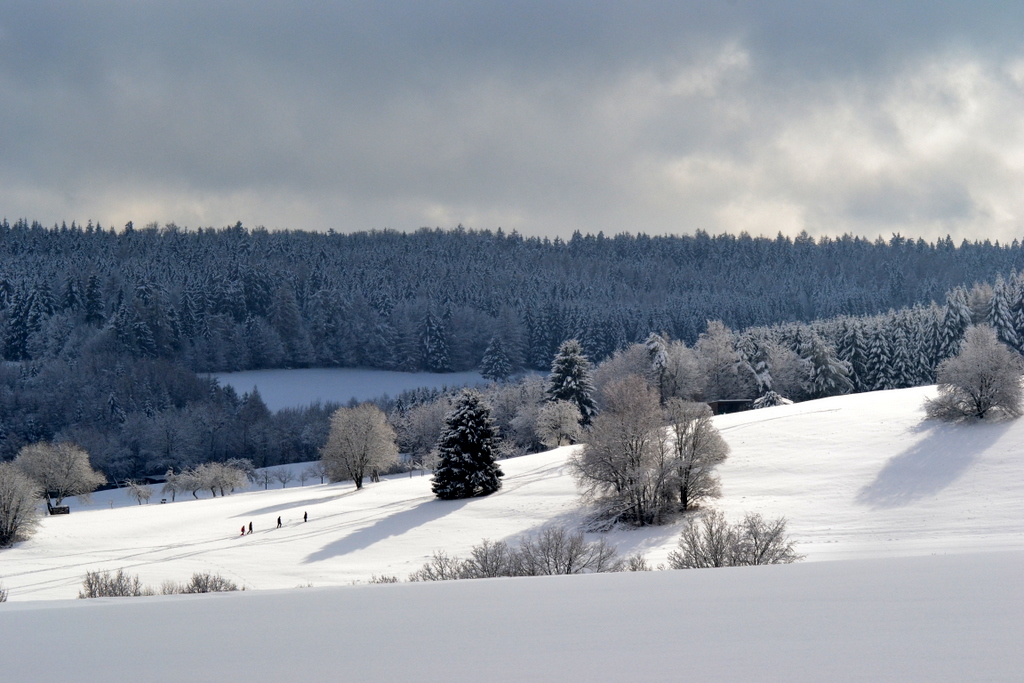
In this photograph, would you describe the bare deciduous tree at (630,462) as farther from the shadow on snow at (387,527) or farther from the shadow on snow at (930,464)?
the shadow on snow at (930,464)

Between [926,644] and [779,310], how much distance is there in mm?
198404

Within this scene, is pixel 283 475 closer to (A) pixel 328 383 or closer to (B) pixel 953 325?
(A) pixel 328 383

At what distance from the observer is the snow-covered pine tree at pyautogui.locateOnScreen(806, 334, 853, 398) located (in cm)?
7631

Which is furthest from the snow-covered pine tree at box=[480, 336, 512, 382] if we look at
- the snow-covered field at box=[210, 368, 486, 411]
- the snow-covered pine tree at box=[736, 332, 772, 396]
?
the snow-covered pine tree at box=[736, 332, 772, 396]

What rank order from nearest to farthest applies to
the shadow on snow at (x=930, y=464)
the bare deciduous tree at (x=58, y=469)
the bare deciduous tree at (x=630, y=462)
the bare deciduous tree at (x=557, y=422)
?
1. the shadow on snow at (x=930, y=464)
2. the bare deciduous tree at (x=630, y=462)
3. the bare deciduous tree at (x=58, y=469)
4. the bare deciduous tree at (x=557, y=422)

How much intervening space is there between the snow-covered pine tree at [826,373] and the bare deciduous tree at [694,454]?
42.5m

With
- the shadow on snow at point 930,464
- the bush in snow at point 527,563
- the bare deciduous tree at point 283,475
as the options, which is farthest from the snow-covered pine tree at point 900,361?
the bare deciduous tree at point 283,475

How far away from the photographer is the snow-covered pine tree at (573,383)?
6950cm

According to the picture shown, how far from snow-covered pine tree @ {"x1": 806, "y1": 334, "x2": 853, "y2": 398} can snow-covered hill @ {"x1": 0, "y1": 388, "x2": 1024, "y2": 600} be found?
2537cm

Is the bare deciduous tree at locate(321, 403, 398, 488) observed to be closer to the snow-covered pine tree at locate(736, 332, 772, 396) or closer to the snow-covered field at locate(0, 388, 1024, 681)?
the snow-covered pine tree at locate(736, 332, 772, 396)

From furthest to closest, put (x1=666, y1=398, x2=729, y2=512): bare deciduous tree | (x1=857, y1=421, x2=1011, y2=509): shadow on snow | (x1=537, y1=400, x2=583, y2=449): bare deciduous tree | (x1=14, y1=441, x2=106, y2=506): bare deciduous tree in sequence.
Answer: (x1=537, y1=400, x2=583, y2=449): bare deciduous tree, (x1=14, y1=441, x2=106, y2=506): bare deciduous tree, (x1=666, y1=398, x2=729, y2=512): bare deciduous tree, (x1=857, y1=421, x2=1011, y2=509): shadow on snow

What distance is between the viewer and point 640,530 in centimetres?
3328

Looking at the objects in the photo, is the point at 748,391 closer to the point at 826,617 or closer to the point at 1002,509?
the point at 1002,509

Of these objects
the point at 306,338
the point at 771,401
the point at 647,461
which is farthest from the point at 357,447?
the point at 306,338
